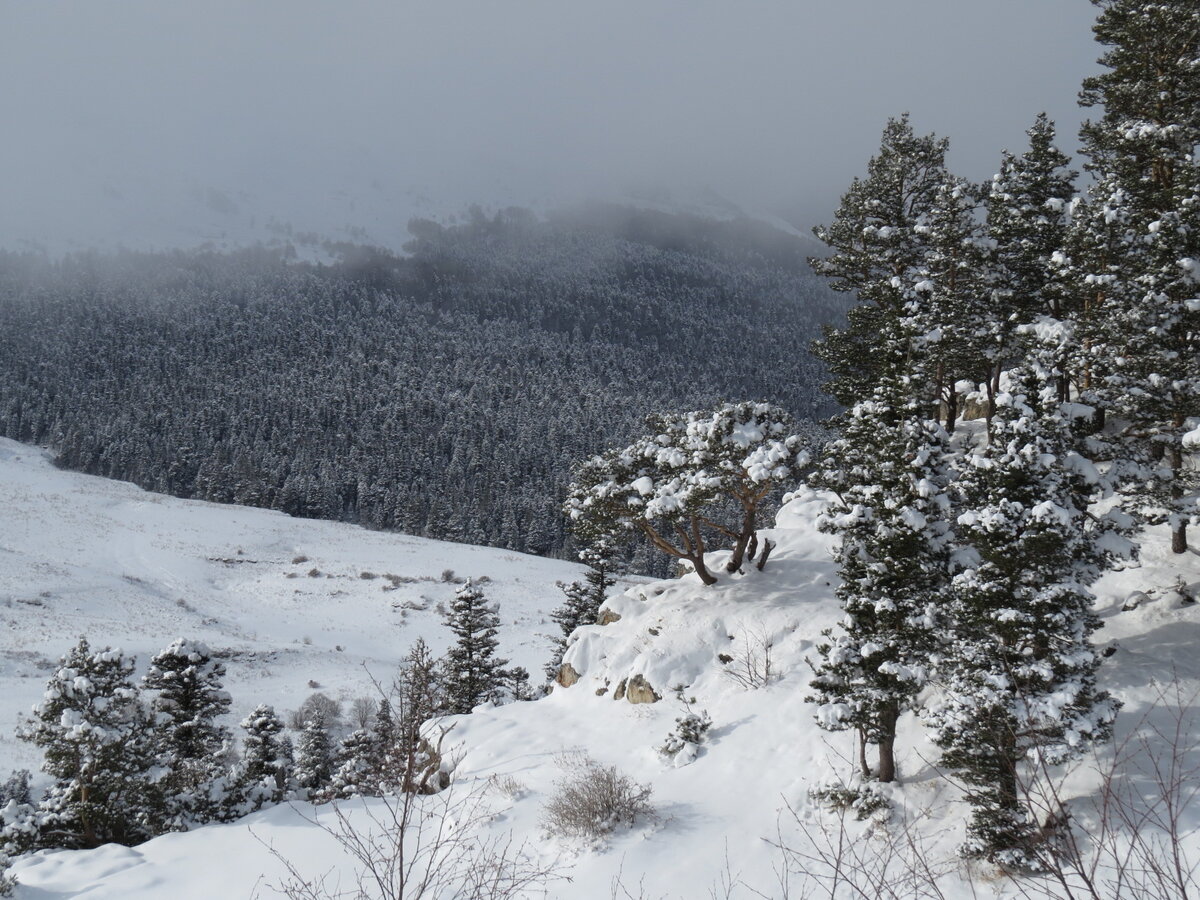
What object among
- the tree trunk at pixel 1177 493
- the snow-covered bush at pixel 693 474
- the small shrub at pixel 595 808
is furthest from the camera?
the snow-covered bush at pixel 693 474

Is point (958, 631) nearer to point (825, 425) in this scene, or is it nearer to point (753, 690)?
point (753, 690)

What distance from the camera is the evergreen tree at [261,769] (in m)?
23.1

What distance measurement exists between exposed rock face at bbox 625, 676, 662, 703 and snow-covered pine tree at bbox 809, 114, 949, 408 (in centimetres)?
1207

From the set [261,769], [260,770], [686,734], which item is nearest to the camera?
[686,734]

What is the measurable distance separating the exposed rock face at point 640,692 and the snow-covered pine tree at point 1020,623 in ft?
30.0

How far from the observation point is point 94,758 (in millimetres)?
19016

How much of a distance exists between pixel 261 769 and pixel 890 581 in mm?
26450

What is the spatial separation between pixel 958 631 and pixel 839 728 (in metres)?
2.92

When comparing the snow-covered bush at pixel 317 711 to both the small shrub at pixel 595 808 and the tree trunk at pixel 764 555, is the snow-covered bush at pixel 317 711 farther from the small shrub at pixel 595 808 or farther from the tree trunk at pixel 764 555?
the small shrub at pixel 595 808

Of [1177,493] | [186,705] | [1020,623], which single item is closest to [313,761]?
[186,705]

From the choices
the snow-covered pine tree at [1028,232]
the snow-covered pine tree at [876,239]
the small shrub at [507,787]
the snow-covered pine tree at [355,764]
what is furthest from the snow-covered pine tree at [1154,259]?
the snow-covered pine tree at [355,764]

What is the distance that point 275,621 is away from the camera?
57406 millimetres

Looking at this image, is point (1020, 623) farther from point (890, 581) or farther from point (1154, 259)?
point (1154, 259)

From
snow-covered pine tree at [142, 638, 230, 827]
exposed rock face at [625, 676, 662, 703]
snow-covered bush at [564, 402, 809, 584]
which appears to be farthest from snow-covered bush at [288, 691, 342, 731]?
exposed rock face at [625, 676, 662, 703]
